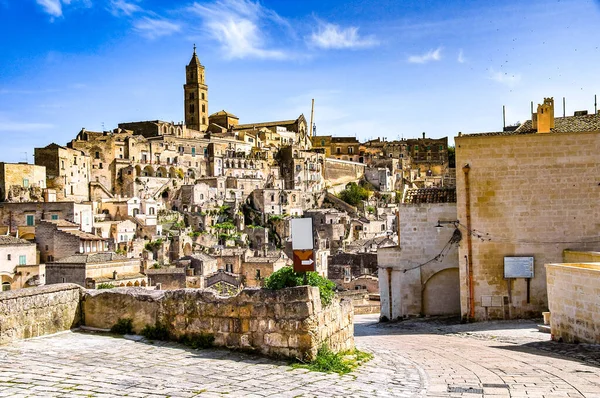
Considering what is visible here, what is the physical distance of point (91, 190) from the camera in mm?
82438

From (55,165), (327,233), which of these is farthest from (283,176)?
(55,165)

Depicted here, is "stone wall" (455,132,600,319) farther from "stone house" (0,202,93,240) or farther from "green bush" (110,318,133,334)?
"stone house" (0,202,93,240)

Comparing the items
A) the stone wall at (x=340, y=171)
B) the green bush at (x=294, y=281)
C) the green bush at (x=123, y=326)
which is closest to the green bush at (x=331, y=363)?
the green bush at (x=294, y=281)

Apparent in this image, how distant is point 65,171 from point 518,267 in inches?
2782

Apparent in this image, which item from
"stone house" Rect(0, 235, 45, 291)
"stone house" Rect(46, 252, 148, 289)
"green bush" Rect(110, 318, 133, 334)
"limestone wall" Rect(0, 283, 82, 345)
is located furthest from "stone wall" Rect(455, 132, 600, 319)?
"stone house" Rect(0, 235, 45, 291)

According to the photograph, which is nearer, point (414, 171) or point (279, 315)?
point (279, 315)

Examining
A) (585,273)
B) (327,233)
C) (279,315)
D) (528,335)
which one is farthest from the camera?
(327,233)

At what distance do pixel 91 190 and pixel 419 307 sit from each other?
69040 millimetres

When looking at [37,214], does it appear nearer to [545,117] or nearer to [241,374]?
[545,117]

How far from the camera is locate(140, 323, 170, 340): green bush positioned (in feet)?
33.3

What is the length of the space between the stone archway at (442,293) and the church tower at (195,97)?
10266cm

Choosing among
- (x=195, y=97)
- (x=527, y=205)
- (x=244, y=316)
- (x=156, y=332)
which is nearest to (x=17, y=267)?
(x=527, y=205)

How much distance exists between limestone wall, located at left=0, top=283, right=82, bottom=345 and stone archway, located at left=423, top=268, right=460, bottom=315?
1348 centimetres

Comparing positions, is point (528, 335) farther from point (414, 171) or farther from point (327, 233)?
point (414, 171)
